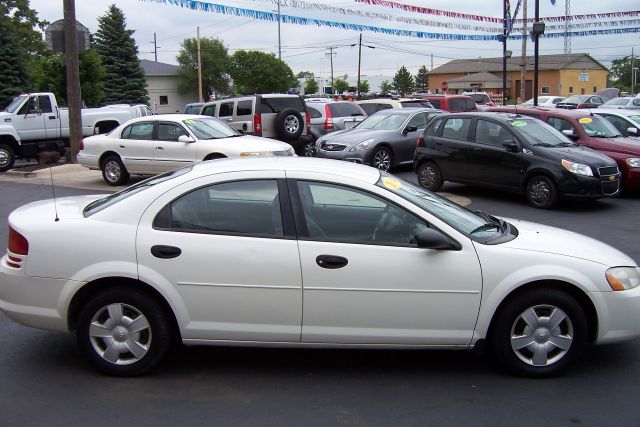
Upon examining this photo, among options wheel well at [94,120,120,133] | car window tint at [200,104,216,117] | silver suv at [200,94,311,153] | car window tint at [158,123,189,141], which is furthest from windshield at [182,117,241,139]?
wheel well at [94,120,120,133]

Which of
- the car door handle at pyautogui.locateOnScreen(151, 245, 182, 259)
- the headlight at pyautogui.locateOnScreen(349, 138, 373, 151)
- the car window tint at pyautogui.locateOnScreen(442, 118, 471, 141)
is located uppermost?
the car window tint at pyautogui.locateOnScreen(442, 118, 471, 141)

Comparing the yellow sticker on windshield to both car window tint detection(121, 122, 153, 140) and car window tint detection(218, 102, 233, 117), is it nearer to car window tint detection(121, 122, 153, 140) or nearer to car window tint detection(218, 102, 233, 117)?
car window tint detection(121, 122, 153, 140)

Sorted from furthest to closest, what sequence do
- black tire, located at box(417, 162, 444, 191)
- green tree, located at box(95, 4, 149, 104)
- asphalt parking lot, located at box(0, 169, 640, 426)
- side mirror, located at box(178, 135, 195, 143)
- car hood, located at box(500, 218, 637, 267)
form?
green tree, located at box(95, 4, 149, 104) < side mirror, located at box(178, 135, 195, 143) < black tire, located at box(417, 162, 444, 191) < car hood, located at box(500, 218, 637, 267) < asphalt parking lot, located at box(0, 169, 640, 426)

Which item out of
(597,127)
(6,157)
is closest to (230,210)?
(597,127)

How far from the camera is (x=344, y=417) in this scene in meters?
3.74

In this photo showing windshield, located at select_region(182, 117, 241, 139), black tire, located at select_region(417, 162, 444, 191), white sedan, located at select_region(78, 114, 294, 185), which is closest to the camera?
black tire, located at select_region(417, 162, 444, 191)

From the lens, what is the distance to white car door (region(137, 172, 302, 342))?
4086 millimetres

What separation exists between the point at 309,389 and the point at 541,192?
796 cm

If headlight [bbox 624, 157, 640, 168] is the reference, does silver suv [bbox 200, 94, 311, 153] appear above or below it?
above

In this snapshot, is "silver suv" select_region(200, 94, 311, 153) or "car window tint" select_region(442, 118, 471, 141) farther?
"silver suv" select_region(200, 94, 311, 153)

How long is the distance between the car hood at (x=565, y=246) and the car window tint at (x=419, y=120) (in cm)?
1099

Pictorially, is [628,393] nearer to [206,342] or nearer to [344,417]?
[344,417]

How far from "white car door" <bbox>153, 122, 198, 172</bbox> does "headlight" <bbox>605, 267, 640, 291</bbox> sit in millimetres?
9985

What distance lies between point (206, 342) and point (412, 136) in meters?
11.9
